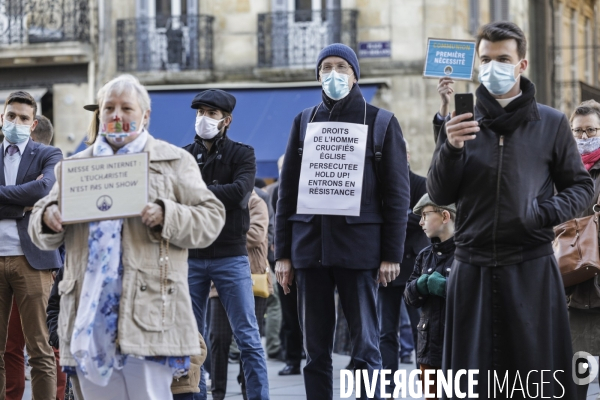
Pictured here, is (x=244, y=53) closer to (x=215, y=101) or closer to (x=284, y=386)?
(x=284, y=386)

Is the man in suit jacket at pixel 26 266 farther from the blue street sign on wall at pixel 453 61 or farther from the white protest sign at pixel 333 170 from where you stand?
the blue street sign on wall at pixel 453 61

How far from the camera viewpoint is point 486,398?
5336mm

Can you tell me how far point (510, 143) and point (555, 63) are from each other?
25433mm

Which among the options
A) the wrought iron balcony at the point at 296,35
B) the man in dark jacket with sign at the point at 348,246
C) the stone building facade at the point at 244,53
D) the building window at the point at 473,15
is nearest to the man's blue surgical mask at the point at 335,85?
the man in dark jacket with sign at the point at 348,246

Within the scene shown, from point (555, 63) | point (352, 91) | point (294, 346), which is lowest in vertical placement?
point (294, 346)

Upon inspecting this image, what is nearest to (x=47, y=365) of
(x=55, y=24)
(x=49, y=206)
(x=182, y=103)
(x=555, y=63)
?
(x=49, y=206)

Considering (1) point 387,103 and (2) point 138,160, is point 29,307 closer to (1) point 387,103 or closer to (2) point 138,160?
(2) point 138,160

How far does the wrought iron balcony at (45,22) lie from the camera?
23.7 m

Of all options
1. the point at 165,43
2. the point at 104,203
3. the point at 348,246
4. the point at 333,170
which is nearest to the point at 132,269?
the point at 104,203

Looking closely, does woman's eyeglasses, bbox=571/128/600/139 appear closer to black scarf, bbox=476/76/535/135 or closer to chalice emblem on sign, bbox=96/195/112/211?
black scarf, bbox=476/76/535/135

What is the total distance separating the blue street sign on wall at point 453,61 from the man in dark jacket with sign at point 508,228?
848mm

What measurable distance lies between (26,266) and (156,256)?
3095 mm

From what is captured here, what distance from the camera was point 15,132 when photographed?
27.0 ft

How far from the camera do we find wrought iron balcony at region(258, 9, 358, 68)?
73.4 feet
